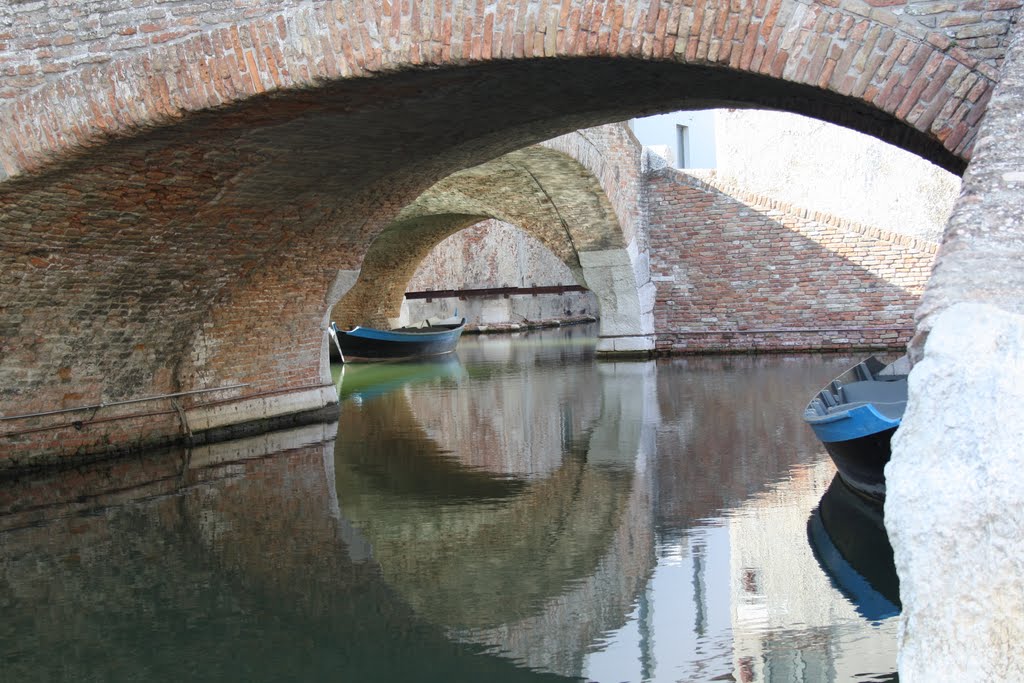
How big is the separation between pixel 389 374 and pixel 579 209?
3.23 meters

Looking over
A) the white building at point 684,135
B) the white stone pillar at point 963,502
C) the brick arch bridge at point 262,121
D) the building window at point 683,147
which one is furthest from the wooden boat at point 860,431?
the building window at point 683,147

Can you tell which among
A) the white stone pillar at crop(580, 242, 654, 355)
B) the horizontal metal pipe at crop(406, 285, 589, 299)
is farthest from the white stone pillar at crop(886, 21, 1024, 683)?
the horizontal metal pipe at crop(406, 285, 589, 299)

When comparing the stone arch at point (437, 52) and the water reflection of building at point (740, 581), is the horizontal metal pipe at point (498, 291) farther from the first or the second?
the stone arch at point (437, 52)

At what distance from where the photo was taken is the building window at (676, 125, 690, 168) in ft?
74.9

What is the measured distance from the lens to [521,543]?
177 inches

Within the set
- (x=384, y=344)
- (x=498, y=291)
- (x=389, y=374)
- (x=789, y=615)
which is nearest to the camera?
(x=789, y=615)

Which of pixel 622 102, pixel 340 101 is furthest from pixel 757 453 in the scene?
pixel 340 101

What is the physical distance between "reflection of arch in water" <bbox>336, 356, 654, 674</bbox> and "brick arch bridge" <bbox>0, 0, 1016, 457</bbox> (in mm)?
1446

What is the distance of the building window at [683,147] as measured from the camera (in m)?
22.8

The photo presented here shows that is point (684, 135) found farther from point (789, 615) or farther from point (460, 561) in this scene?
point (789, 615)

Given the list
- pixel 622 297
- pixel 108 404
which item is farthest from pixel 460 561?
pixel 622 297

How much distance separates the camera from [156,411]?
275 inches

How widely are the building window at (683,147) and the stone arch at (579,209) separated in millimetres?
9622

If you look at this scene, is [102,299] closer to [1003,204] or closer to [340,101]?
[340,101]
